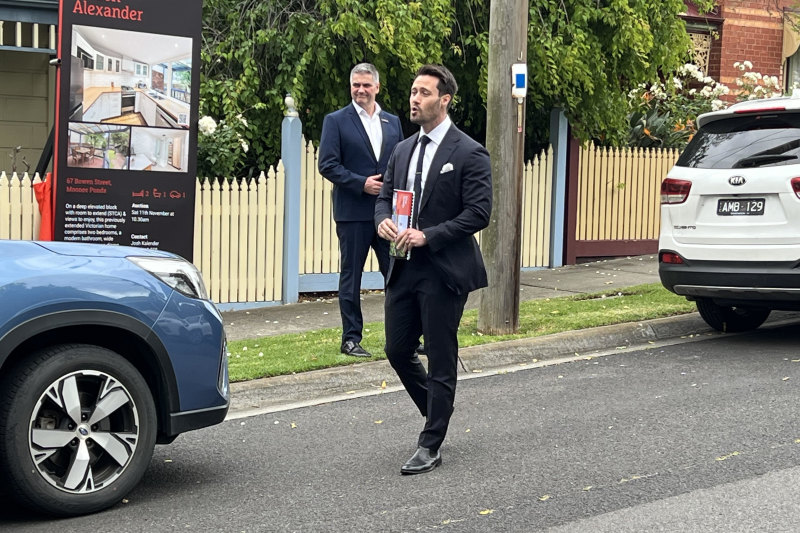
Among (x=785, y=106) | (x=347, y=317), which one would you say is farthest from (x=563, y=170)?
(x=347, y=317)

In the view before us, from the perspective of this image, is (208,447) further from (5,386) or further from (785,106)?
(785,106)

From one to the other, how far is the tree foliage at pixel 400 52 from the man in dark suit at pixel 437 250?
18.7ft

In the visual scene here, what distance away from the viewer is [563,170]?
13719 mm

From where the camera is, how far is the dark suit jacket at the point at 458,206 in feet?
18.2

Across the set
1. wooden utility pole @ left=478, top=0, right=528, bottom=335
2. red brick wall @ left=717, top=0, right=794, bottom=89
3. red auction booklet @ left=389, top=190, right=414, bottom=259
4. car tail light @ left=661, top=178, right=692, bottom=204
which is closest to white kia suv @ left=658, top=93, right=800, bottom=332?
car tail light @ left=661, top=178, right=692, bottom=204

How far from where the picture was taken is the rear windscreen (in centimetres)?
842

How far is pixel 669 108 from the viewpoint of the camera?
52.1ft

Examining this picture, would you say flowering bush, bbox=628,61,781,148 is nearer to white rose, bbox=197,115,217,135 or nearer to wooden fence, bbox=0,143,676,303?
wooden fence, bbox=0,143,676,303

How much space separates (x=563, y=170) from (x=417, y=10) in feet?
10.5

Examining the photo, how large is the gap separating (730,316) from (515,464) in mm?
4529

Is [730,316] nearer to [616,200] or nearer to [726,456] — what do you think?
[726,456]

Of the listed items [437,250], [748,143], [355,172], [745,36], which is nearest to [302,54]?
[355,172]

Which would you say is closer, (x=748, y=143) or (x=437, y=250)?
(x=437, y=250)

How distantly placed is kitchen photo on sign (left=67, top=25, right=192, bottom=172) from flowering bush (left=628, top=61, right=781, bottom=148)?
6.96 metres
